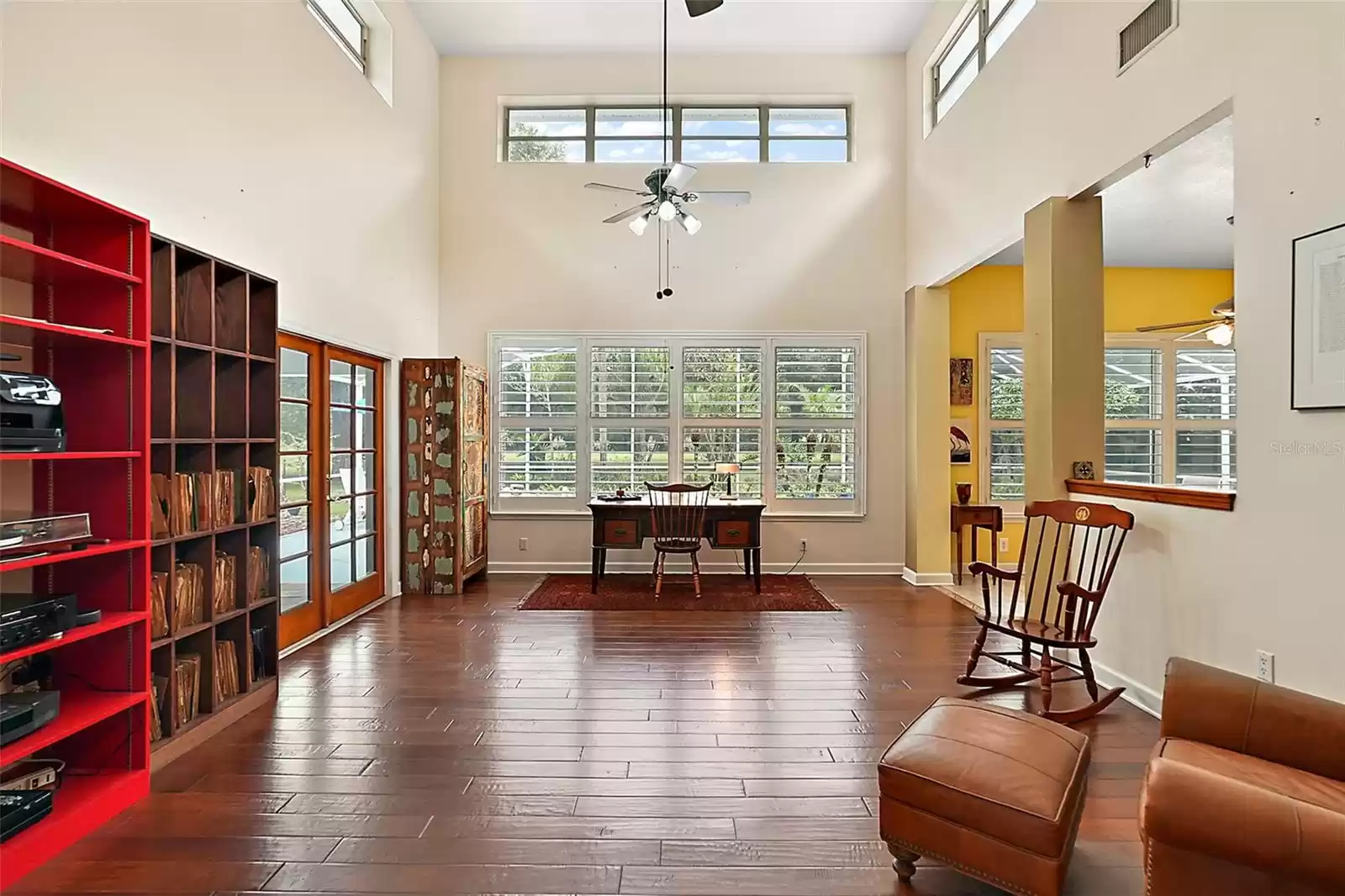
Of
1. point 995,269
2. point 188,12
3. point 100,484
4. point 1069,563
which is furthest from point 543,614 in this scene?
point 995,269

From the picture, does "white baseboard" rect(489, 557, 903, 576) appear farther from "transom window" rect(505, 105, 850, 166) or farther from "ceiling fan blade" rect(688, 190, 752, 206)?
"transom window" rect(505, 105, 850, 166)

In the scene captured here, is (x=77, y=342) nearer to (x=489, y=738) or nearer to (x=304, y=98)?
(x=489, y=738)

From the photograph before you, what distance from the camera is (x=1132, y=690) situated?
363 cm

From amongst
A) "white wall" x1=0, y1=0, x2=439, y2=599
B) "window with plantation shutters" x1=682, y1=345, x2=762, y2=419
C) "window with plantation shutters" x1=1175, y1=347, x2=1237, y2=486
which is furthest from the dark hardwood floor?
"window with plantation shutters" x1=1175, y1=347, x2=1237, y2=486

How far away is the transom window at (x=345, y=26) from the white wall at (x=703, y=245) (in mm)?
1374

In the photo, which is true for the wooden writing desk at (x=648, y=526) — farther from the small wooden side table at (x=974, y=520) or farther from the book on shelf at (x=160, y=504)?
the book on shelf at (x=160, y=504)

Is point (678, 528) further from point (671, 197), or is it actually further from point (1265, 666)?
point (1265, 666)

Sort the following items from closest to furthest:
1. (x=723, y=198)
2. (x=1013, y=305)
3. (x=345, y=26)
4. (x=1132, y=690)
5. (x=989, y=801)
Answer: (x=989, y=801)
(x=1132, y=690)
(x=723, y=198)
(x=345, y=26)
(x=1013, y=305)

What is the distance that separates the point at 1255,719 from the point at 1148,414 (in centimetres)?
591

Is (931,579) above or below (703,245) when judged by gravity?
below

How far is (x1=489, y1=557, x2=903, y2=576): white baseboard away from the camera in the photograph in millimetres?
6941

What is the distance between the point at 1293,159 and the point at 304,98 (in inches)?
197

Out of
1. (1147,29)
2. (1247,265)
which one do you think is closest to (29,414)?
(1247,265)

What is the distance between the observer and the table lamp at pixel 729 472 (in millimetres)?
6523
